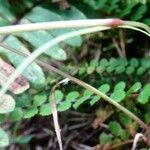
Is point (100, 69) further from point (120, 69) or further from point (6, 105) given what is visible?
point (6, 105)

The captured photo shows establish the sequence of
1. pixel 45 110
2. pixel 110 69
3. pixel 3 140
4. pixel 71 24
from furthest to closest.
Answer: pixel 110 69 → pixel 45 110 → pixel 3 140 → pixel 71 24

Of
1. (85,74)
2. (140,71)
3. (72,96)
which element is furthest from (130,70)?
(72,96)

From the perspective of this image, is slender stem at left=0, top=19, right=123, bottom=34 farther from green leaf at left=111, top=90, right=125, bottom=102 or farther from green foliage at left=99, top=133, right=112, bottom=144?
green foliage at left=99, top=133, right=112, bottom=144

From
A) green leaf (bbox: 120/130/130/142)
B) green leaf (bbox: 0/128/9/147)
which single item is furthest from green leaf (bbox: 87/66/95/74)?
green leaf (bbox: 0/128/9/147)

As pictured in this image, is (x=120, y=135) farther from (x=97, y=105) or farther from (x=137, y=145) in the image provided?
(x=97, y=105)

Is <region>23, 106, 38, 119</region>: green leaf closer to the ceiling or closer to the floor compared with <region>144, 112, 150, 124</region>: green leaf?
closer to the ceiling

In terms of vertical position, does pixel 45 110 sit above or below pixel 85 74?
below

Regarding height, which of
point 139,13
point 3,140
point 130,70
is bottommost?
point 3,140
